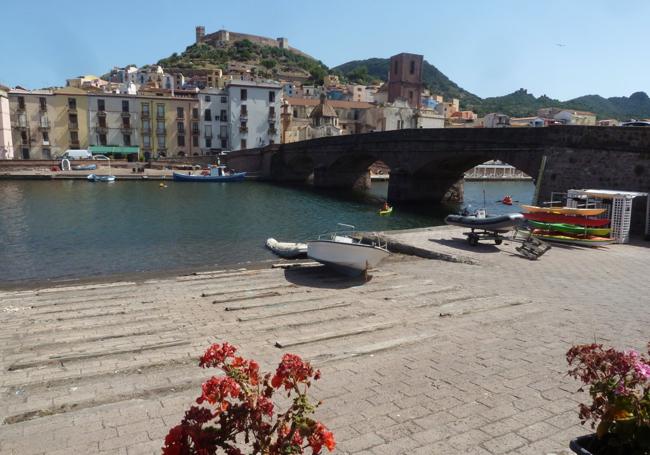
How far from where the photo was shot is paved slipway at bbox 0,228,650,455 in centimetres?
484

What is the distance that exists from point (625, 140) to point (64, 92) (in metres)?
74.0

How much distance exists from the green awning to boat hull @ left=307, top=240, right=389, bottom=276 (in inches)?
2700

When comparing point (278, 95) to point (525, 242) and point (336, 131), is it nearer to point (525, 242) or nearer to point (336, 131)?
point (336, 131)

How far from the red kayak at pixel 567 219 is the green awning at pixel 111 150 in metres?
67.9

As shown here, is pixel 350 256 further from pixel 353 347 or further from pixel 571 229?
pixel 571 229

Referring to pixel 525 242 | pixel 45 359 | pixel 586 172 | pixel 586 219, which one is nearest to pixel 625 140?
pixel 586 172

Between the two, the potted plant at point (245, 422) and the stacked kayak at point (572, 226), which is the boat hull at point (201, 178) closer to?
the stacked kayak at point (572, 226)

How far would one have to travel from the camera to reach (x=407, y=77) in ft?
371

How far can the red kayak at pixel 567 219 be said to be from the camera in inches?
672

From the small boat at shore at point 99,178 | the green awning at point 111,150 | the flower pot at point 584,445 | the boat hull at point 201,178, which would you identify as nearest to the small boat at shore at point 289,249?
the flower pot at point 584,445

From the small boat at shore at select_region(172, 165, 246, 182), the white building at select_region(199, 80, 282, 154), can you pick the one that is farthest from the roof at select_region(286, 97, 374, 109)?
the small boat at shore at select_region(172, 165, 246, 182)

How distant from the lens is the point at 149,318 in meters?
9.30

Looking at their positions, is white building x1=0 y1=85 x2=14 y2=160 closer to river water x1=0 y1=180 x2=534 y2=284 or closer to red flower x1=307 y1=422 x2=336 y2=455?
river water x1=0 y1=180 x2=534 y2=284

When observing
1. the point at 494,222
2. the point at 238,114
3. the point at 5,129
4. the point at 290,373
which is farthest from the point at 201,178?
the point at 290,373
